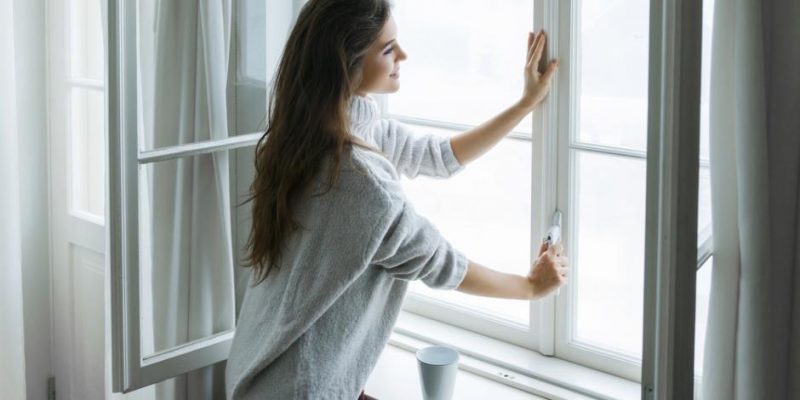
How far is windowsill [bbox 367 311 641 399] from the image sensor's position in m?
2.11

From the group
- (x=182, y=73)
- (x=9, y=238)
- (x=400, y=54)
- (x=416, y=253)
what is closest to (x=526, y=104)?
(x=400, y=54)

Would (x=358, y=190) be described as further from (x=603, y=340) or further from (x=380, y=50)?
(x=603, y=340)

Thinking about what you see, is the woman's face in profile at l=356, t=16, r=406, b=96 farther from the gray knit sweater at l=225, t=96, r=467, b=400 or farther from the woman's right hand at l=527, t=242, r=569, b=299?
the woman's right hand at l=527, t=242, r=569, b=299

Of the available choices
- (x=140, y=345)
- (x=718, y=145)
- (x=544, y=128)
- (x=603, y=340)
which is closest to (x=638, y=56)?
(x=544, y=128)

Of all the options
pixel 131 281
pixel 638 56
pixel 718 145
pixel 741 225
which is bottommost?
pixel 131 281

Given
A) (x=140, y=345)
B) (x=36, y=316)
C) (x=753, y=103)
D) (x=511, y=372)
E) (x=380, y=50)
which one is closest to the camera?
(x=753, y=103)

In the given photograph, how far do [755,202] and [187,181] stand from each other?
113 cm

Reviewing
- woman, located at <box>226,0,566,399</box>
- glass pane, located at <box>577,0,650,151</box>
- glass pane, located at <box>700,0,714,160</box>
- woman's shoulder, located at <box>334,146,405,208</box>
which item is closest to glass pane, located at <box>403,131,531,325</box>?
glass pane, located at <box>577,0,650,151</box>

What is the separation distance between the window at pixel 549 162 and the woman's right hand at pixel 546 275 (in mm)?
158

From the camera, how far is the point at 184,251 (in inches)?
85.0

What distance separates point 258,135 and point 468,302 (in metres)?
0.65

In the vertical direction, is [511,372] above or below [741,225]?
below

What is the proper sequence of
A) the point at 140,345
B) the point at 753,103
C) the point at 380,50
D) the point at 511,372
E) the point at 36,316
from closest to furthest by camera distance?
the point at 753,103 → the point at 380,50 → the point at 140,345 → the point at 511,372 → the point at 36,316

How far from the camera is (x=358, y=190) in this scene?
5.82ft
